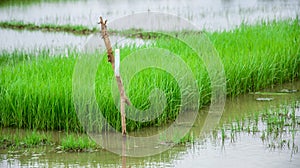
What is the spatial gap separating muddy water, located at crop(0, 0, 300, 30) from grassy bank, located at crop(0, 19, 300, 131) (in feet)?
13.9

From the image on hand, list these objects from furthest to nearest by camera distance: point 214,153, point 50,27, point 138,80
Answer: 1. point 50,27
2. point 138,80
3. point 214,153

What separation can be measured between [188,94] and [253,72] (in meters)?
1.27

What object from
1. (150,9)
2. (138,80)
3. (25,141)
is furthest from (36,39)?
(25,141)

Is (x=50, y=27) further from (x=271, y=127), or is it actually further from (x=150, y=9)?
(x=271, y=127)

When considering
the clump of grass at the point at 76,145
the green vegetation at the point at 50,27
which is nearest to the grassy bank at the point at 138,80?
the clump of grass at the point at 76,145

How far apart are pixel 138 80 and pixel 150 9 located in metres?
8.87

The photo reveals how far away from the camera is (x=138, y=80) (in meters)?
5.88

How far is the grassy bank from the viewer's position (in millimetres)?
5445

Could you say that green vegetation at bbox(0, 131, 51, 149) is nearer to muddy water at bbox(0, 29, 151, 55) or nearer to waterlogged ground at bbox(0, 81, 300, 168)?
waterlogged ground at bbox(0, 81, 300, 168)

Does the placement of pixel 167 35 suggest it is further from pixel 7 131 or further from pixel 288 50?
pixel 7 131

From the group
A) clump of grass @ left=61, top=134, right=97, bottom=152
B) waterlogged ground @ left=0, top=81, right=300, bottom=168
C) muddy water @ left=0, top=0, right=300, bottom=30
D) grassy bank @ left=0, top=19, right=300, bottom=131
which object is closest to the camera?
waterlogged ground @ left=0, top=81, right=300, bottom=168

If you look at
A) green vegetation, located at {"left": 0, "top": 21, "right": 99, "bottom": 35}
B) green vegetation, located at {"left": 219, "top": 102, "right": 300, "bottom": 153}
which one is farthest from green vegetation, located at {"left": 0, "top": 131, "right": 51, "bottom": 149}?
green vegetation, located at {"left": 0, "top": 21, "right": 99, "bottom": 35}

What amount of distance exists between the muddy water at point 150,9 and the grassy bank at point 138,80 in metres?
4.24

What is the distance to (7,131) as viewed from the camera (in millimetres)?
5512
